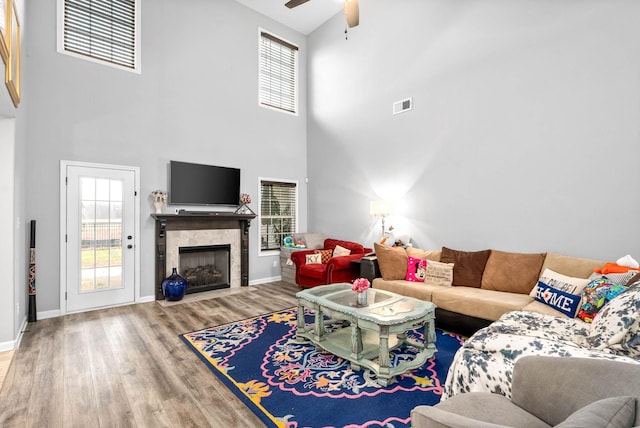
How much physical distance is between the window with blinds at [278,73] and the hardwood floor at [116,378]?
459 cm

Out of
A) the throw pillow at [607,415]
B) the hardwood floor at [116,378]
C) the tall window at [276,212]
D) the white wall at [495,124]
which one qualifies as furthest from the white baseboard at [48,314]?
the throw pillow at [607,415]

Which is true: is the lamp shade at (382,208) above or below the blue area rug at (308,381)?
above

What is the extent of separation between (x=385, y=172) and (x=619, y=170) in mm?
2965

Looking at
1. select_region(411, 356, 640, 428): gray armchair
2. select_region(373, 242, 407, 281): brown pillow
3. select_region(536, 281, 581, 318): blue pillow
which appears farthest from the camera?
select_region(373, 242, 407, 281): brown pillow

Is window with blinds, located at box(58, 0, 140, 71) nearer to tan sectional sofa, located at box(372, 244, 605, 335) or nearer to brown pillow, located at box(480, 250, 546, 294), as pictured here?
tan sectional sofa, located at box(372, 244, 605, 335)

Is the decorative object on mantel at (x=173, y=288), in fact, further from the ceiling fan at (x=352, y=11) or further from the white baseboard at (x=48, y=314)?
the ceiling fan at (x=352, y=11)

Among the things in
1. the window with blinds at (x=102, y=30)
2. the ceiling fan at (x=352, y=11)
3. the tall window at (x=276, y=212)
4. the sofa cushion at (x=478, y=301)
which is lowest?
the sofa cushion at (x=478, y=301)

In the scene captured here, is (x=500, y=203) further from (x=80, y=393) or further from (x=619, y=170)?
(x=80, y=393)

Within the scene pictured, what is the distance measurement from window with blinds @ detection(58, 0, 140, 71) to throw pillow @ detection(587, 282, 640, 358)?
6.22 meters

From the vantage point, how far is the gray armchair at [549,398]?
92cm

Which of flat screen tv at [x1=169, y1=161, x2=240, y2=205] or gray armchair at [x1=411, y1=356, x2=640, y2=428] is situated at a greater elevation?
flat screen tv at [x1=169, y1=161, x2=240, y2=205]

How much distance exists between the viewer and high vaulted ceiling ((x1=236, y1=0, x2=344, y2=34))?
595cm

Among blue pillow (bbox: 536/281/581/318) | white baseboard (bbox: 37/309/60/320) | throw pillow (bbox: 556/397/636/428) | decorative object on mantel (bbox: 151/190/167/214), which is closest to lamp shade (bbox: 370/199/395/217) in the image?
blue pillow (bbox: 536/281/581/318)

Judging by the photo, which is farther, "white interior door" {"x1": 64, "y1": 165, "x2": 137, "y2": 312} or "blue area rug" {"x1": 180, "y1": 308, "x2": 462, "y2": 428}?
"white interior door" {"x1": 64, "y1": 165, "x2": 137, "y2": 312}
